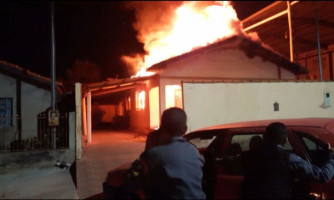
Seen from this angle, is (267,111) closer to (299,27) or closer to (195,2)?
(299,27)

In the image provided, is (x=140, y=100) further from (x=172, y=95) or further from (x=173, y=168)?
(x=173, y=168)

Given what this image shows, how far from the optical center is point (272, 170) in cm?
259

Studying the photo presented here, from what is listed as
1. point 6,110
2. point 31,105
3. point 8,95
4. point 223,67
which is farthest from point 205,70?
point 6,110

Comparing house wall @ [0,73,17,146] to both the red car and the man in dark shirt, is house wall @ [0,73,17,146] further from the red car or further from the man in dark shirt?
the man in dark shirt

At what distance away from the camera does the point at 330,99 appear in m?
10.7

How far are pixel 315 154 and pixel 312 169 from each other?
0.63 meters

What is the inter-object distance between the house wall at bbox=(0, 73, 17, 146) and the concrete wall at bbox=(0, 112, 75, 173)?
3.13 meters

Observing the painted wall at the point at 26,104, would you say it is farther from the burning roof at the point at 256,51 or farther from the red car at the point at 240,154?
the red car at the point at 240,154

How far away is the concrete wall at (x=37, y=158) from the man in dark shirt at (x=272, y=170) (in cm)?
799

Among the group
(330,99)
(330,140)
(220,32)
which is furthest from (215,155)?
(220,32)

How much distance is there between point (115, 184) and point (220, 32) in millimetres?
14915

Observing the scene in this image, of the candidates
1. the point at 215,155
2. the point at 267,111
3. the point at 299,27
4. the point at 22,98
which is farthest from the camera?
the point at 299,27

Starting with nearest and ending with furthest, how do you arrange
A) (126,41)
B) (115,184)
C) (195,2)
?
(115,184)
(195,2)
(126,41)

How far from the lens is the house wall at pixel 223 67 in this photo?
536 inches
